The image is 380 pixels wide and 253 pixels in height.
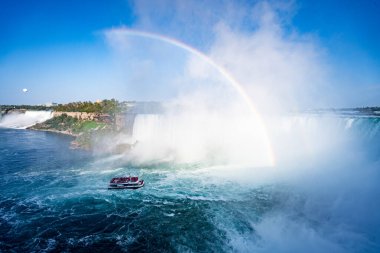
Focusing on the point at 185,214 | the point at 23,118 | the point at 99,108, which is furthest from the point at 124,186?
the point at 23,118

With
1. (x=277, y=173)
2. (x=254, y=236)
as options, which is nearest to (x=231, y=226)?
(x=254, y=236)

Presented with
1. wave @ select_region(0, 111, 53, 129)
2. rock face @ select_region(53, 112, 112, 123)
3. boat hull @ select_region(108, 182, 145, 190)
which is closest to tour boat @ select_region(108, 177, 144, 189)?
boat hull @ select_region(108, 182, 145, 190)

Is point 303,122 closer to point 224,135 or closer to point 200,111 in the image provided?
point 224,135

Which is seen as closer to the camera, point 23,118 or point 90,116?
point 90,116

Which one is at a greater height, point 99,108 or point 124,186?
point 99,108

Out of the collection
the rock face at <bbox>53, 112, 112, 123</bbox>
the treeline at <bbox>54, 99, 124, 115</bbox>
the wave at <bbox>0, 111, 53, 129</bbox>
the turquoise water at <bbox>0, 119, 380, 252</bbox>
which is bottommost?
the turquoise water at <bbox>0, 119, 380, 252</bbox>

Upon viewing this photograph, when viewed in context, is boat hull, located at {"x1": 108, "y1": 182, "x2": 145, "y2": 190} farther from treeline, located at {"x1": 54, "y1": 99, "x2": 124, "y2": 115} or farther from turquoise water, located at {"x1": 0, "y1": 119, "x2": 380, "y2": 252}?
treeline, located at {"x1": 54, "y1": 99, "x2": 124, "y2": 115}

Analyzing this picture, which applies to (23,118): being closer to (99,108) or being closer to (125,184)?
(99,108)

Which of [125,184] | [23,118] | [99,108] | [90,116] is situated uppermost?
[99,108]
